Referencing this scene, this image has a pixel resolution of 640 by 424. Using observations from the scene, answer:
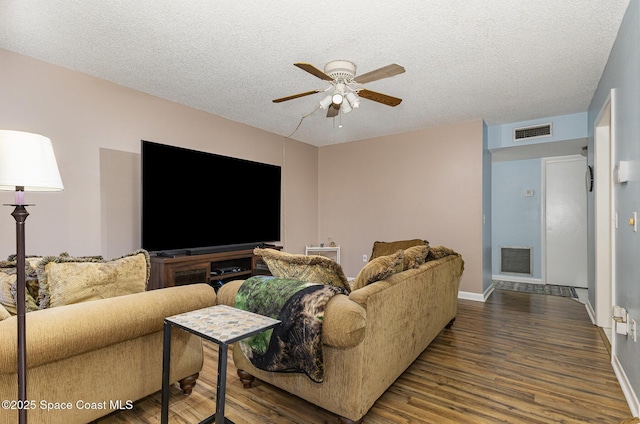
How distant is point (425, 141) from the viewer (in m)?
4.89

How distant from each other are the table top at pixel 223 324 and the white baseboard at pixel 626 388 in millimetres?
2064

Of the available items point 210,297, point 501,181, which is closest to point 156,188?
point 210,297

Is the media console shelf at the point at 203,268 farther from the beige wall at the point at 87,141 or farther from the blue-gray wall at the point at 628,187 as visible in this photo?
the blue-gray wall at the point at 628,187

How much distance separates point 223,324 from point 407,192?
13.7 ft

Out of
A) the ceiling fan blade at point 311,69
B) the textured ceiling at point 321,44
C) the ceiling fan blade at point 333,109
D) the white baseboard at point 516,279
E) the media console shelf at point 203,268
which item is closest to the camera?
the textured ceiling at point 321,44

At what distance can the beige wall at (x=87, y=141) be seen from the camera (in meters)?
2.73

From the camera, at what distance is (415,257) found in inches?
94.3

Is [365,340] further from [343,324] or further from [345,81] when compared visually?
[345,81]

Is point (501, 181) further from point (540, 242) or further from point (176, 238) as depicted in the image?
point (176, 238)

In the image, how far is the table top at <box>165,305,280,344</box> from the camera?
127cm

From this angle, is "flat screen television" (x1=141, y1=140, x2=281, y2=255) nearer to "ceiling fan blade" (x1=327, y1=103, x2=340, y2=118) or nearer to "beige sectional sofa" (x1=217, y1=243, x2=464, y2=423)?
"ceiling fan blade" (x1=327, y1=103, x2=340, y2=118)

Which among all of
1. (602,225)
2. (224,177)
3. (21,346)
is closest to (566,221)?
(602,225)

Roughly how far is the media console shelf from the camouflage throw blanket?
6.00 feet

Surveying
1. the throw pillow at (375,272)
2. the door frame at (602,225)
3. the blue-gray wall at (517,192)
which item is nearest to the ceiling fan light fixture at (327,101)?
the throw pillow at (375,272)
